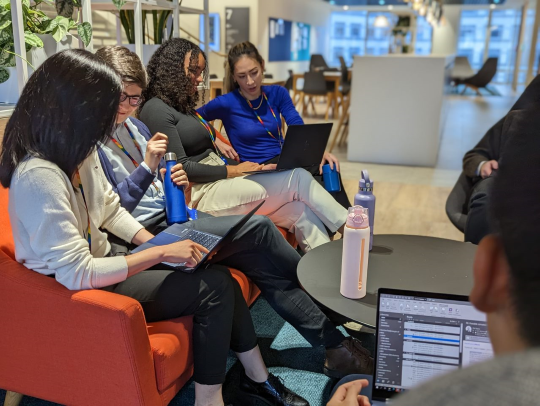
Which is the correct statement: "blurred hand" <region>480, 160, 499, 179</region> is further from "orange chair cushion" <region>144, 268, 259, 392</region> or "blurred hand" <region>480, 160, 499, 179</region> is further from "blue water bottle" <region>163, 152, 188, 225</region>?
"orange chair cushion" <region>144, 268, 259, 392</region>

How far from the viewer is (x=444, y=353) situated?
3.57 feet

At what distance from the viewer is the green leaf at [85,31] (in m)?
2.17

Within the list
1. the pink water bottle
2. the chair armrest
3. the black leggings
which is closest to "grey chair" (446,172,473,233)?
the pink water bottle

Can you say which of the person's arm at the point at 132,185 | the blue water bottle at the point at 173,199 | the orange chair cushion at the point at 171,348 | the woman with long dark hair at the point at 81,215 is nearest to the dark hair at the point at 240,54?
the blue water bottle at the point at 173,199

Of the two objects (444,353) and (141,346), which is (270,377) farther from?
(444,353)

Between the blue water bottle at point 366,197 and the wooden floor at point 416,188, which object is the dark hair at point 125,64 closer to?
the wooden floor at point 416,188

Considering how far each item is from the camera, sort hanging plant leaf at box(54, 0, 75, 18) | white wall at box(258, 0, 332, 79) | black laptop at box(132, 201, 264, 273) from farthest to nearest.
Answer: white wall at box(258, 0, 332, 79) < hanging plant leaf at box(54, 0, 75, 18) < black laptop at box(132, 201, 264, 273)

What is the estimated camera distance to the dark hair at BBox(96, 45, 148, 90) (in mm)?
1999

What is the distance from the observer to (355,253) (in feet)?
5.11

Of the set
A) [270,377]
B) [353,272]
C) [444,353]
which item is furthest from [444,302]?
[270,377]

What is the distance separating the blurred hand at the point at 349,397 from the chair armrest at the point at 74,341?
0.64m

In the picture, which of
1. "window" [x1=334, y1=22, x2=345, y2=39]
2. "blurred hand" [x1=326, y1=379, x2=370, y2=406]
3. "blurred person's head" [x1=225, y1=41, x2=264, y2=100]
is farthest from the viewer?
"window" [x1=334, y1=22, x2=345, y2=39]

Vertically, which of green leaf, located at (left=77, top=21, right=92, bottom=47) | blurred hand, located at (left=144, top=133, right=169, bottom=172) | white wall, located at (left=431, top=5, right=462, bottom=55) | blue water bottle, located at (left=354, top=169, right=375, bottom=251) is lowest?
blue water bottle, located at (left=354, top=169, right=375, bottom=251)

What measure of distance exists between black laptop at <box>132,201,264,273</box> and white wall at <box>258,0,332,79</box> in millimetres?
9264
